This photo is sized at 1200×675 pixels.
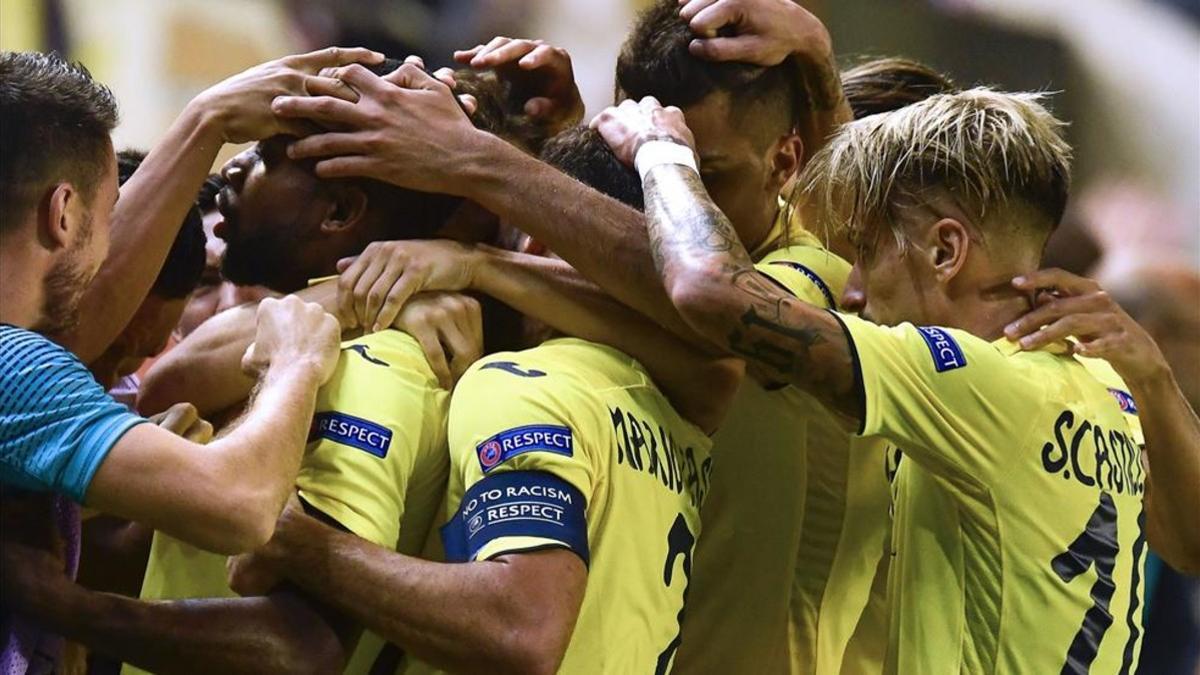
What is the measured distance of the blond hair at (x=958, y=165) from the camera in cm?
253

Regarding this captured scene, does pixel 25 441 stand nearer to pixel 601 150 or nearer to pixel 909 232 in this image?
pixel 601 150

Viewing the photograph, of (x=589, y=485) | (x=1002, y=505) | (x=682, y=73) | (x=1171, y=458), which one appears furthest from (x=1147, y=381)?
(x=589, y=485)

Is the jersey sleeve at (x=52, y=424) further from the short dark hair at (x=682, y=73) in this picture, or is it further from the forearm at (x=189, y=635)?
the short dark hair at (x=682, y=73)

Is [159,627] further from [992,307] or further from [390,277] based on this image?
[992,307]

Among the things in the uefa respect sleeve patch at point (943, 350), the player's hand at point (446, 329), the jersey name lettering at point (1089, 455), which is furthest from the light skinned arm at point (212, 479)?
the jersey name lettering at point (1089, 455)

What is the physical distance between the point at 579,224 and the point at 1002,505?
2.52 ft

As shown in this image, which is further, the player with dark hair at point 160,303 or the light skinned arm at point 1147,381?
the player with dark hair at point 160,303

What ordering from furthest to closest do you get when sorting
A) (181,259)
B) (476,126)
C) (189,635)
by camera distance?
(181,259) → (476,126) → (189,635)

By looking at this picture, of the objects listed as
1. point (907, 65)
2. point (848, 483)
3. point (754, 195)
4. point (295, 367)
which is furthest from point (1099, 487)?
point (907, 65)

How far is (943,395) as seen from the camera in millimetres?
2383

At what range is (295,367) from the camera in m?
2.19

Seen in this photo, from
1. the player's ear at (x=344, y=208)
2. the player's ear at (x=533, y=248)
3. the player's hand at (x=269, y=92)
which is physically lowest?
the player's ear at (x=533, y=248)

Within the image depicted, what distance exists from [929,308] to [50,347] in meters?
1.33

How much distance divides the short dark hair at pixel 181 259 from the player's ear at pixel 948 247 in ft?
4.65
